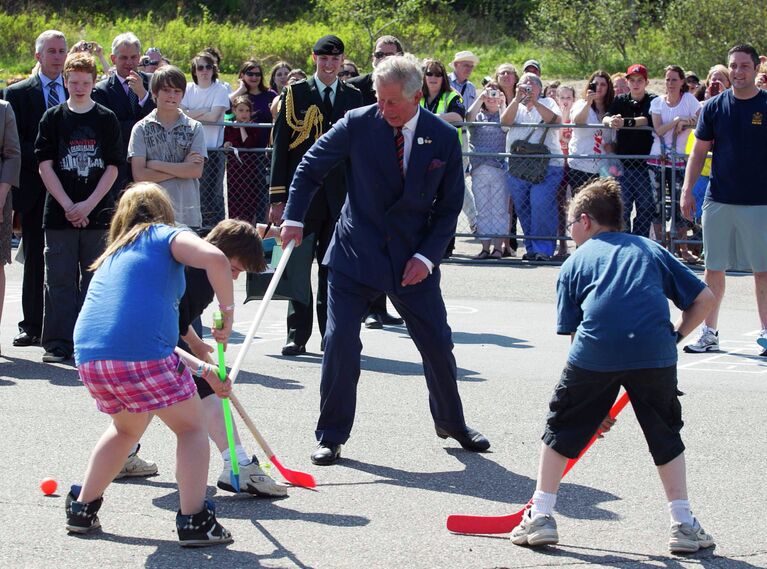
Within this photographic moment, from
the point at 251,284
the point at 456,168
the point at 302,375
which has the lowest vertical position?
the point at 302,375

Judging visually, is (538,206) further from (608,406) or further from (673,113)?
(608,406)

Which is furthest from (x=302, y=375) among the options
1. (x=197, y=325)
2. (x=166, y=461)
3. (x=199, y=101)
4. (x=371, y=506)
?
(x=199, y=101)

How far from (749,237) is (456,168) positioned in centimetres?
341

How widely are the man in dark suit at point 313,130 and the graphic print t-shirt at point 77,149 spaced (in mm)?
1135

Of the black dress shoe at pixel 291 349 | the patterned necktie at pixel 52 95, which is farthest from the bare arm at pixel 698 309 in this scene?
the patterned necktie at pixel 52 95

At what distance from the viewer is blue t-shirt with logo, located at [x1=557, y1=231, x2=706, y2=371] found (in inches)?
196

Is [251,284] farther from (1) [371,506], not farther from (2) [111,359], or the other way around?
(2) [111,359]

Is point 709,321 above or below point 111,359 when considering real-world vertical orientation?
below

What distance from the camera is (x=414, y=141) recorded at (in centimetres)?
641

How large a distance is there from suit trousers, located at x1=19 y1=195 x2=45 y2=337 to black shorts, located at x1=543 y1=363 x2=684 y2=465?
215 inches

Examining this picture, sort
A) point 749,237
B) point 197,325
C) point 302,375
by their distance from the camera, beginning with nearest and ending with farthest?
1. point 197,325
2. point 302,375
3. point 749,237

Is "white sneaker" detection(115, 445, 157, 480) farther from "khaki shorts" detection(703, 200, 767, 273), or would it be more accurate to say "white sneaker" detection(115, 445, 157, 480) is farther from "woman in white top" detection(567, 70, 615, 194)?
"woman in white top" detection(567, 70, 615, 194)

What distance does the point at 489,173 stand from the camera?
13.9m

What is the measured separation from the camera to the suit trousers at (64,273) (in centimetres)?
895
